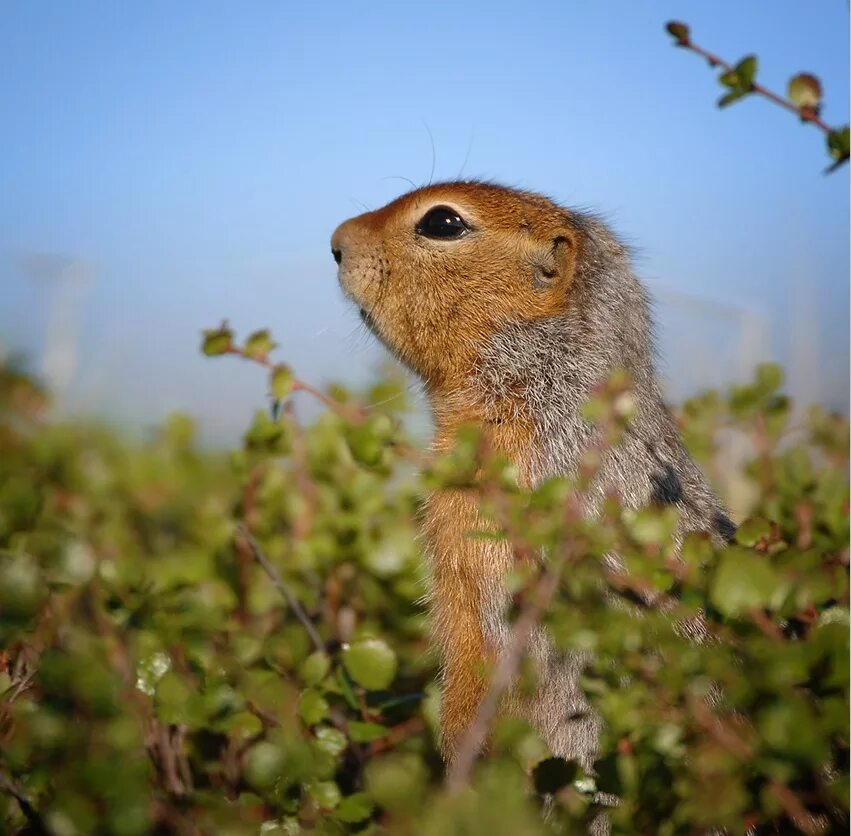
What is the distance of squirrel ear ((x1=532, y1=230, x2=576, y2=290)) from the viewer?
2.95 m

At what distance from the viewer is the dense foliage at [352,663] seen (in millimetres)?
986

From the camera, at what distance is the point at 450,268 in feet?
9.78

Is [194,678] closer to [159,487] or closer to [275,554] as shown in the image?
[275,554]

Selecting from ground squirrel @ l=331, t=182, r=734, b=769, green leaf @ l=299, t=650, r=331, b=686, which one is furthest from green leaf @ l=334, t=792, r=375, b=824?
ground squirrel @ l=331, t=182, r=734, b=769

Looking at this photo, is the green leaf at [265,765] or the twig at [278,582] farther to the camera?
the twig at [278,582]

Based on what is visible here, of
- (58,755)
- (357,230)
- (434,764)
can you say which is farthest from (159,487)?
(58,755)

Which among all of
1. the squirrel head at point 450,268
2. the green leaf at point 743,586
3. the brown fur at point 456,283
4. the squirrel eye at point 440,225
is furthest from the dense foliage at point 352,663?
the squirrel eye at point 440,225

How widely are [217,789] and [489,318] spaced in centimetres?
167

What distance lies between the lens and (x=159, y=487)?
2.88 meters

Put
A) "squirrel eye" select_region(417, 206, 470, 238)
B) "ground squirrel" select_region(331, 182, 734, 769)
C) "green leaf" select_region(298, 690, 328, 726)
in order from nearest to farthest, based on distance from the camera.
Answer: "green leaf" select_region(298, 690, 328, 726) < "ground squirrel" select_region(331, 182, 734, 769) < "squirrel eye" select_region(417, 206, 470, 238)

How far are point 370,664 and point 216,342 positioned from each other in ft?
2.32

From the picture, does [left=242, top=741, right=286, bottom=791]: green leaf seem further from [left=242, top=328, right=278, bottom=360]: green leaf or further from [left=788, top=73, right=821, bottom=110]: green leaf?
[left=788, top=73, right=821, bottom=110]: green leaf

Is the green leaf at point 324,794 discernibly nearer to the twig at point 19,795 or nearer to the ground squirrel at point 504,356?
the twig at point 19,795

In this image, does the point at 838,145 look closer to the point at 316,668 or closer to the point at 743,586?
the point at 743,586
